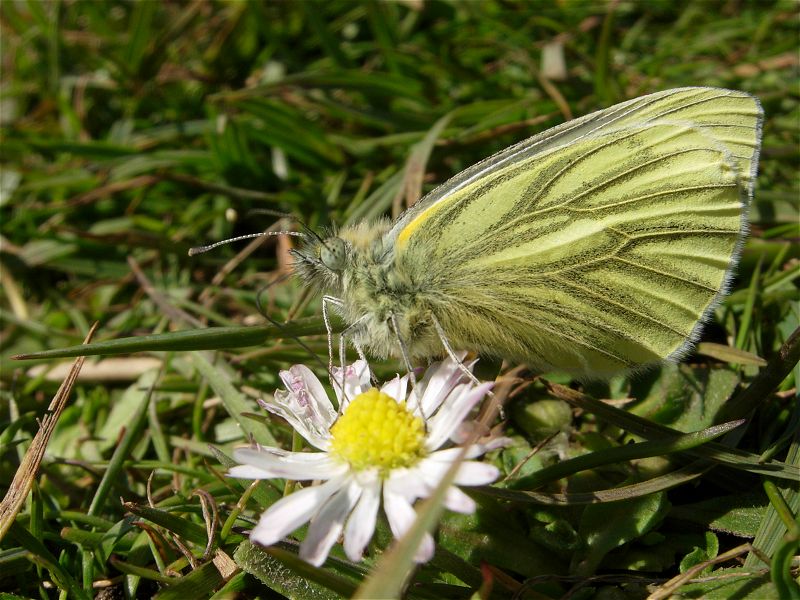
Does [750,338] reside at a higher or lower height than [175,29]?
lower

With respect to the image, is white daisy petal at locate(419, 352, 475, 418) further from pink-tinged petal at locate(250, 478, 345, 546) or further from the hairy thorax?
pink-tinged petal at locate(250, 478, 345, 546)

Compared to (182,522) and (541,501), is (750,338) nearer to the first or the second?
(541,501)

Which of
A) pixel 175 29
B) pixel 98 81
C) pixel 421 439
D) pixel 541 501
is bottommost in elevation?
pixel 541 501

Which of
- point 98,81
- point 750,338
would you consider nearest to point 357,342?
point 750,338

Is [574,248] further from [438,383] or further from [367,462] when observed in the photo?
[367,462]

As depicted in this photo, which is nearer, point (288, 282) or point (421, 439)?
point (421, 439)

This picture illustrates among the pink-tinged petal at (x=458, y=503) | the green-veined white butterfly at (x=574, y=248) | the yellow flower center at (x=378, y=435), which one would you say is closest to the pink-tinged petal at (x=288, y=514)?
the yellow flower center at (x=378, y=435)

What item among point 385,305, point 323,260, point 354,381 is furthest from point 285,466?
point 323,260
